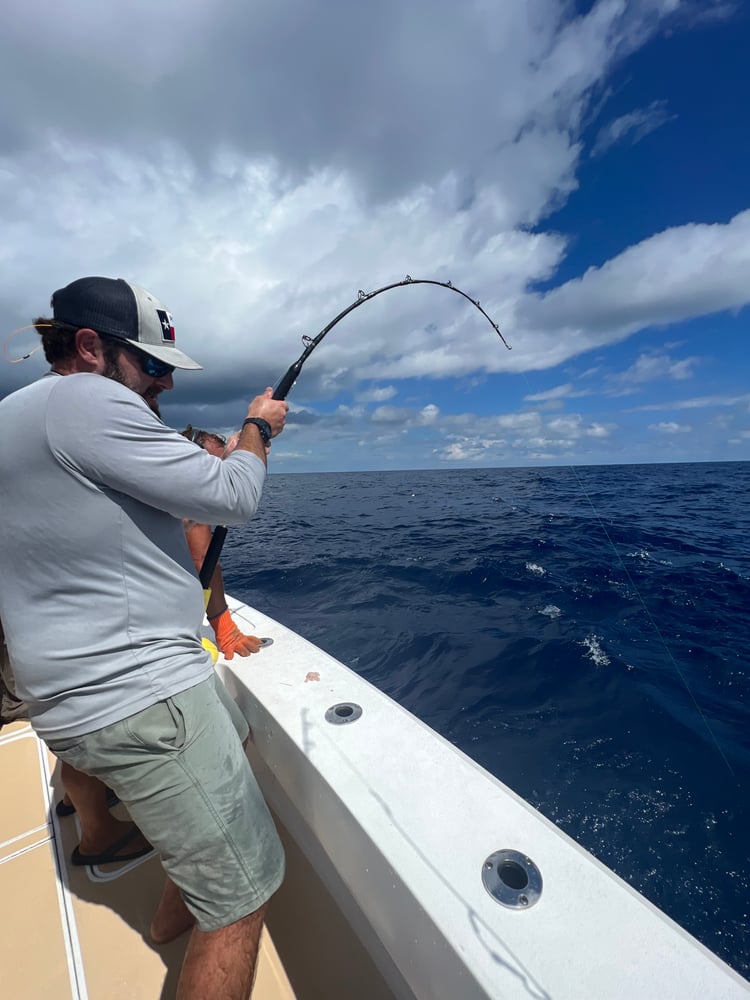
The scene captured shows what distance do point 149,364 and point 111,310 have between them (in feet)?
0.49

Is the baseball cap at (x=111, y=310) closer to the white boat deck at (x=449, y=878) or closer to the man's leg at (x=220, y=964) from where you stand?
the white boat deck at (x=449, y=878)

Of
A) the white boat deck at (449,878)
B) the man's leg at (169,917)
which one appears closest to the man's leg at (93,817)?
the man's leg at (169,917)

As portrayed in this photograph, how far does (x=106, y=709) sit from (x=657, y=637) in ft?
16.5

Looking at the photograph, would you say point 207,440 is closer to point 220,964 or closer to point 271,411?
point 271,411

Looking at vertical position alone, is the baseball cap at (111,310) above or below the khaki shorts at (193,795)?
above

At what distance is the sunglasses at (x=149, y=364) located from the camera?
116 centimetres

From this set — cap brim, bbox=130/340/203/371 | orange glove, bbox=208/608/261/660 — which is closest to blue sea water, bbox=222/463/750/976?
orange glove, bbox=208/608/261/660

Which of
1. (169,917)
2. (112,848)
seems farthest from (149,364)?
(112,848)

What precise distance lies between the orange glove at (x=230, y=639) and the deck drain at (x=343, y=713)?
0.73 meters

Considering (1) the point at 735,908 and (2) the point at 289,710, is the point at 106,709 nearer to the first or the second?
(2) the point at 289,710

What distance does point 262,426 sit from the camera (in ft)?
4.75

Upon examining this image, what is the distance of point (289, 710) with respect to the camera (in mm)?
1758

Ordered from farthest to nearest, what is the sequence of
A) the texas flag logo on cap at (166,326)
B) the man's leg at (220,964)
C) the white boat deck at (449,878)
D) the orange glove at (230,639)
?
1. the orange glove at (230,639)
2. the texas flag logo on cap at (166,326)
3. the man's leg at (220,964)
4. the white boat deck at (449,878)

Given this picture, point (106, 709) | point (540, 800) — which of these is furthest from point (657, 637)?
point (106, 709)
